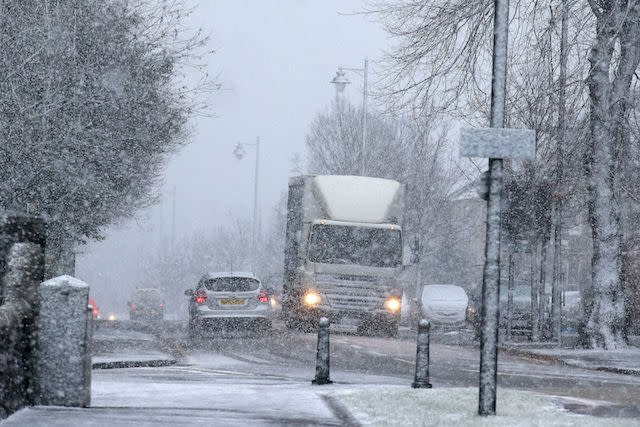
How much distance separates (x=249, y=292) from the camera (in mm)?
27328

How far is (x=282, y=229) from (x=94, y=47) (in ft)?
174

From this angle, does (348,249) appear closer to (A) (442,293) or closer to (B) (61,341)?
(A) (442,293)

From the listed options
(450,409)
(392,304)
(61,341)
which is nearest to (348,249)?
(392,304)

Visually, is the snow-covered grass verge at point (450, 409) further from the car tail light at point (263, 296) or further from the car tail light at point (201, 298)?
the car tail light at point (201, 298)

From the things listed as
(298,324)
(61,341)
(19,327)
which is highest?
(19,327)

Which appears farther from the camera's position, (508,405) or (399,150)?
(399,150)

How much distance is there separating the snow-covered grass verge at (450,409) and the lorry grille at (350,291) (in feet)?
49.3

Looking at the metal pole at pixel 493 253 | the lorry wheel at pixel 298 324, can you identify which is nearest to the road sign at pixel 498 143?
the metal pole at pixel 493 253

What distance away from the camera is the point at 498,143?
33.8 feet

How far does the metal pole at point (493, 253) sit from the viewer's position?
33.7ft

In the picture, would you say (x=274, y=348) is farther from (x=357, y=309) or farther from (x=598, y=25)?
(x=598, y=25)

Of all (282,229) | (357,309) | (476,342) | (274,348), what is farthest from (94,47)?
(282,229)

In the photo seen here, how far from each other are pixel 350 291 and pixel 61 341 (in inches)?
724

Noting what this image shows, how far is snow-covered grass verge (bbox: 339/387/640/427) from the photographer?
9852 millimetres
